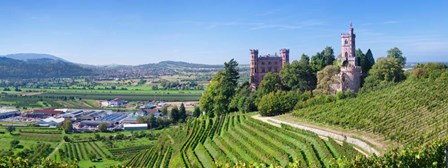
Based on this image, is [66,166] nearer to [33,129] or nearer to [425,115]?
[425,115]

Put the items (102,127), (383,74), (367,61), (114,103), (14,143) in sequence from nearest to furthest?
(383,74) < (367,61) < (14,143) < (102,127) < (114,103)

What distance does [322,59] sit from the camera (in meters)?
55.2

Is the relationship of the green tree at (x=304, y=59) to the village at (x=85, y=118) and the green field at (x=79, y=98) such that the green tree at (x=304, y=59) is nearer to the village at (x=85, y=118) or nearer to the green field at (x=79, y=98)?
the village at (x=85, y=118)

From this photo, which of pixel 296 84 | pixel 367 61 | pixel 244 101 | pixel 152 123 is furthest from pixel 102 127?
pixel 367 61

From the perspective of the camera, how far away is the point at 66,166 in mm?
17875

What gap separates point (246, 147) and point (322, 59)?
25672mm

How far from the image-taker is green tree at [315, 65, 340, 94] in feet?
161

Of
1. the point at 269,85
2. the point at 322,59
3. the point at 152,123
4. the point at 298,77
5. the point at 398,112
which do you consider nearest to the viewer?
the point at 398,112

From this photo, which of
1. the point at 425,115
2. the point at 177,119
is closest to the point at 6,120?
the point at 177,119

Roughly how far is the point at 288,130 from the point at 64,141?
203 feet

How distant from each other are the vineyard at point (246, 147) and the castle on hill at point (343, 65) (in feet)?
39.8

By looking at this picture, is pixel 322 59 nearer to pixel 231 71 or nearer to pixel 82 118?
pixel 231 71

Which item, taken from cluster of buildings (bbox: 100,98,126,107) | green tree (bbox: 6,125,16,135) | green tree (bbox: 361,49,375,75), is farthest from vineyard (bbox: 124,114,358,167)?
cluster of buildings (bbox: 100,98,126,107)

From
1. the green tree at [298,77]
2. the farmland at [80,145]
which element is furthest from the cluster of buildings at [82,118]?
the green tree at [298,77]
